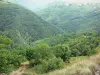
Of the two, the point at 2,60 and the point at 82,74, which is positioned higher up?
the point at 82,74

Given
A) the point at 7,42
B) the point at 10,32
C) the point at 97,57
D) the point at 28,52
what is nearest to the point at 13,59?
the point at 28,52

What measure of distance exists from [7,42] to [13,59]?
→ 8.80m

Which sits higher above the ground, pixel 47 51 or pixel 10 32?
pixel 47 51

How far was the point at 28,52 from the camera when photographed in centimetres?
4431

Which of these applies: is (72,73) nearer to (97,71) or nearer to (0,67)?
(97,71)

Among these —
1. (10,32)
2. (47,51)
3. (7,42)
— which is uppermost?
(7,42)

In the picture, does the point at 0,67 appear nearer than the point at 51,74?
No

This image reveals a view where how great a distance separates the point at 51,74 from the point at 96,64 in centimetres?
240

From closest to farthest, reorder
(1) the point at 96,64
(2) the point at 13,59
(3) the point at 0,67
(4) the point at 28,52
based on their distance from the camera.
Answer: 1. (1) the point at 96,64
2. (3) the point at 0,67
3. (2) the point at 13,59
4. (4) the point at 28,52

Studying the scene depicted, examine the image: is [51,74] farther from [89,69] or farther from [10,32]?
[10,32]

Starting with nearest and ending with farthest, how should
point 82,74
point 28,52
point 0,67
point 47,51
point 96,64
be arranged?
point 82,74
point 96,64
point 0,67
point 47,51
point 28,52

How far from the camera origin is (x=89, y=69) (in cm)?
1211

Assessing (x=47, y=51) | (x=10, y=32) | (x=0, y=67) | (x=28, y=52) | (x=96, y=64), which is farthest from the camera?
(x=10, y=32)

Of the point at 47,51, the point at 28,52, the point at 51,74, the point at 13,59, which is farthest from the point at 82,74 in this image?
the point at 28,52
